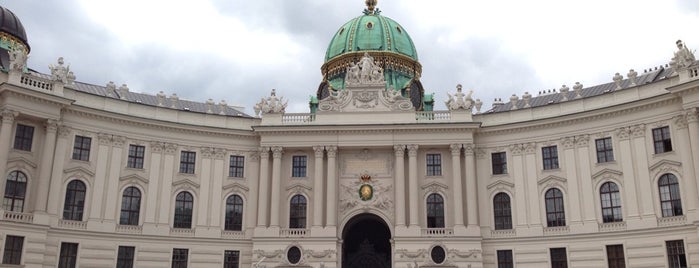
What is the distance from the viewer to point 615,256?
3528 centimetres

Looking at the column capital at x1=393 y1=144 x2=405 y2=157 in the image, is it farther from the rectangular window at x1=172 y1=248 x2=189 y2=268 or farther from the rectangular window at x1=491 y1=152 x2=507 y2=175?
the rectangular window at x1=172 y1=248 x2=189 y2=268

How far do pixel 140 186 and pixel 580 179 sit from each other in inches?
1044

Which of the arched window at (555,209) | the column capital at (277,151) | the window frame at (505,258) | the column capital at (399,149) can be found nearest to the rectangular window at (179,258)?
the column capital at (277,151)

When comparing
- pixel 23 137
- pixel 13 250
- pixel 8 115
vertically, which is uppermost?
pixel 8 115

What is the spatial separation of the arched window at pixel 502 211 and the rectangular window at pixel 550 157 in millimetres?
3135

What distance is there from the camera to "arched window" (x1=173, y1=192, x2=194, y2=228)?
39.0 metres

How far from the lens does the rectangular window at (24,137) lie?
34.7 meters

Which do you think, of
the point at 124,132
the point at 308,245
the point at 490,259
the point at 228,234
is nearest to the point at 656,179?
the point at 490,259

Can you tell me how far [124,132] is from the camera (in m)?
38.7

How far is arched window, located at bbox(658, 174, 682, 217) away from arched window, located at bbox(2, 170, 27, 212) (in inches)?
1378

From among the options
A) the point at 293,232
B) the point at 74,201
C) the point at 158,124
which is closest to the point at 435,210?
the point at 293,232

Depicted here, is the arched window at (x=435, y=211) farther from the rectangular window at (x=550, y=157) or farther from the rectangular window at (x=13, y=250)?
the rectangular window at (x=13, y=250)

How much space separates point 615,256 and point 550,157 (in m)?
6.92

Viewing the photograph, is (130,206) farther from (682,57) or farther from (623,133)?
(682,57)
